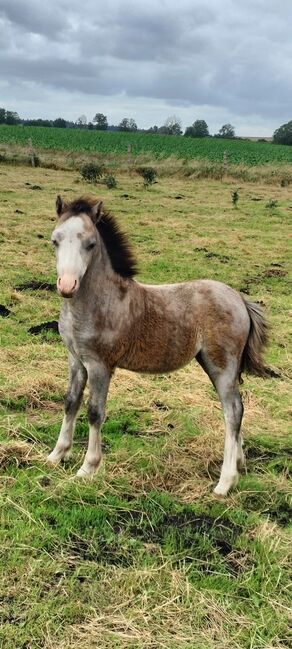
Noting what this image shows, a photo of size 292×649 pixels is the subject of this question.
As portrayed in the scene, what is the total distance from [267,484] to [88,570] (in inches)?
70.7

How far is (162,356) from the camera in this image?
171 inches

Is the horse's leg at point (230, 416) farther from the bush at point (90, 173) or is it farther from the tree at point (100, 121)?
the tree at point (100, 121)

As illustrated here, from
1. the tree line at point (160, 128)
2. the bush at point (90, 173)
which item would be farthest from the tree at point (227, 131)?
the bush at point (90, 173)

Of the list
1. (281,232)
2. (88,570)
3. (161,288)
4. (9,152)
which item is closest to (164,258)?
(281,232)

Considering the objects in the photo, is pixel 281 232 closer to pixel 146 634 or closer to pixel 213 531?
pixel 213 531

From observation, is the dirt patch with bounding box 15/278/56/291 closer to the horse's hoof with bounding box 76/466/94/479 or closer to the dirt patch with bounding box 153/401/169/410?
the dirt patch with bounding box 153/401/169/410

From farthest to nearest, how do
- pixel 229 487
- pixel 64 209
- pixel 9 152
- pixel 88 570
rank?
pixel 9 152 < pixel 229 487 < pixel 64 209 < pixel 88 570

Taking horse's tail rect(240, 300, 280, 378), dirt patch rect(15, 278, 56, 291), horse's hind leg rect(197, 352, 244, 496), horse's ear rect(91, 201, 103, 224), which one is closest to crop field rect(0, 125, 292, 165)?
dirt patch rect(15, 278, 56, 291)

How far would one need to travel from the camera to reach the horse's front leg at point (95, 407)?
409 centimetres

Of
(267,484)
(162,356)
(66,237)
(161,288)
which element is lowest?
(267,484)

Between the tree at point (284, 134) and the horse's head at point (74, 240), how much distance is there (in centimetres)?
7046

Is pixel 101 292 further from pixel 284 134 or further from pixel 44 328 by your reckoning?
pixel 284 134

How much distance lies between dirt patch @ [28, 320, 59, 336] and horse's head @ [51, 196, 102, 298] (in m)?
3.49

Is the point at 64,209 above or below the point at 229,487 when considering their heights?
above
